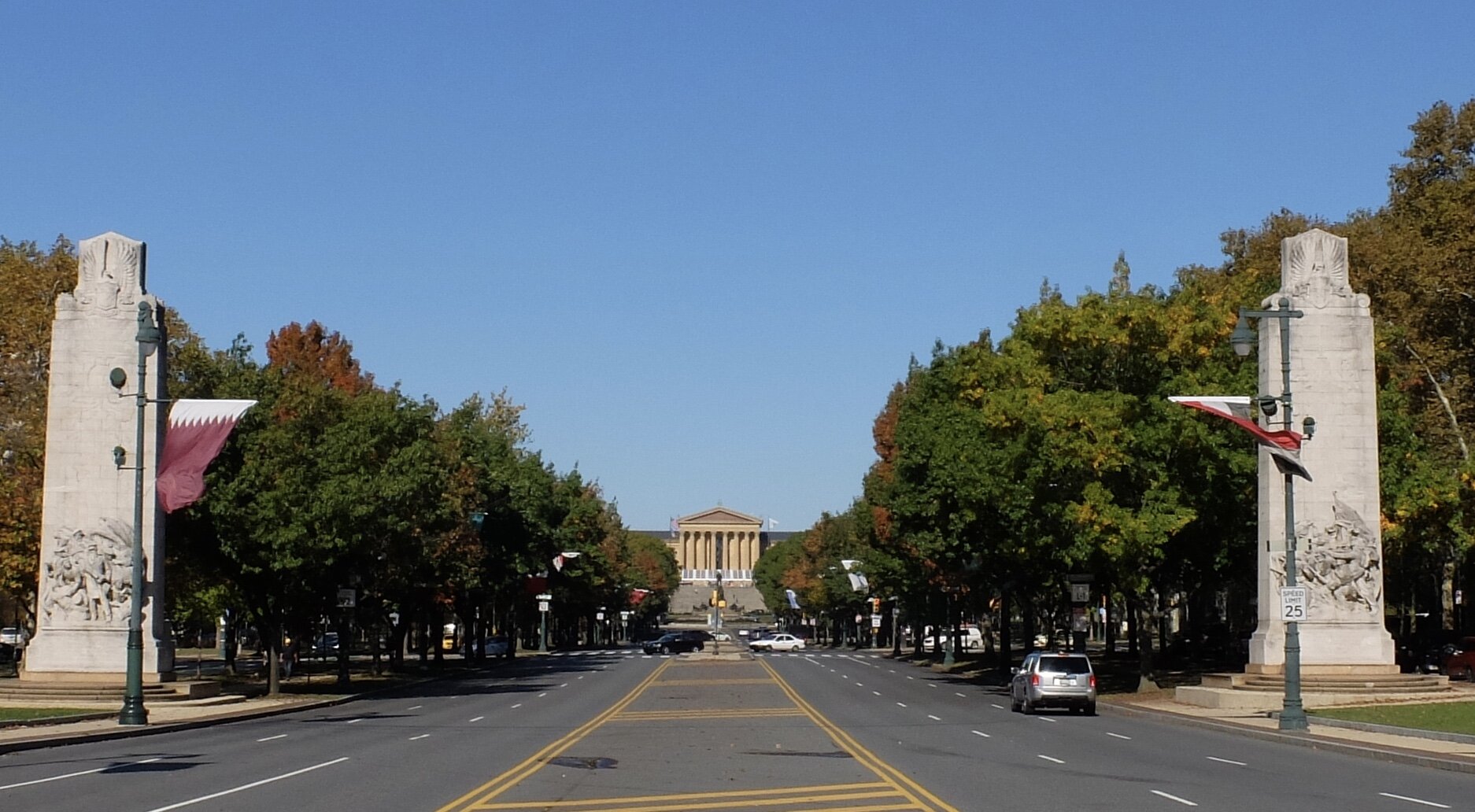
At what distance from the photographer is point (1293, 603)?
1246 inches

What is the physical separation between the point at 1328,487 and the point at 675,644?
221 ft

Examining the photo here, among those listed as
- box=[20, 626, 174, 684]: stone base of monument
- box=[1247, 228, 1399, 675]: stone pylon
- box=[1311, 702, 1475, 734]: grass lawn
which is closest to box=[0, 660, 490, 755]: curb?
box=[20, 626, 174, 684]: stone base of monument

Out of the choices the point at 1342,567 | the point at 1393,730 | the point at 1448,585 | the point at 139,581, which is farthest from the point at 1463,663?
the point at 139,581

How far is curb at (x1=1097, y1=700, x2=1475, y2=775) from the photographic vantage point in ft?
72.8

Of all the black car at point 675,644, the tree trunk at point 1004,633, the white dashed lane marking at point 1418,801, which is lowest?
the black car at point 675,644

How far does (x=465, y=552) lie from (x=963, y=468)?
23242mm

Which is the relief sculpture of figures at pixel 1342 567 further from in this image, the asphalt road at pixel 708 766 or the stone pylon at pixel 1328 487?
the asphalt road at pixel 708 766

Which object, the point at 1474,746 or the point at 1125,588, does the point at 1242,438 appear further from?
the point at 1474,746

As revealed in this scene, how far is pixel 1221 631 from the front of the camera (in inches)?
2798

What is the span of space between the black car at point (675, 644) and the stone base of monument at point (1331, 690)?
2532 inches

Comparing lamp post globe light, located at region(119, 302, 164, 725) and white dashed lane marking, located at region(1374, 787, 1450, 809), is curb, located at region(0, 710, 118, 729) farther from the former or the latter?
white dashed lane marking, located at region(1374, 787, 1450, 809)

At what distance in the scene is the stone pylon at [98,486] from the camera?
41156 millimetres

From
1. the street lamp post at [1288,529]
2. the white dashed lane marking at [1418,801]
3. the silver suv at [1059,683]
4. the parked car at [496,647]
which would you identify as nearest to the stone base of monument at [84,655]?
the silver suv at [1059,683]

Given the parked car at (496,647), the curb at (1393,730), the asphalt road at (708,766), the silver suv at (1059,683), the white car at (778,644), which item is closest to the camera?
the asphalt road at (708,766)
